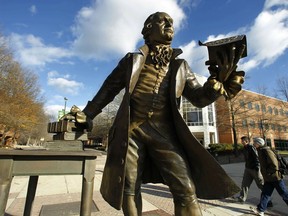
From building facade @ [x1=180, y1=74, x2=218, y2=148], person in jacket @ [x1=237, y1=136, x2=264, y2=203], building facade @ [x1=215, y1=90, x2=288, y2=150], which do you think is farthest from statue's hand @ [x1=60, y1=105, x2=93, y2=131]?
building facade @ [x1=180, y1=74, x2=218, y2=148]

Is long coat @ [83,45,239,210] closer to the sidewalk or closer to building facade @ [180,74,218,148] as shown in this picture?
the sidewalk

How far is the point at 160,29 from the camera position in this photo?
2285 millimetres

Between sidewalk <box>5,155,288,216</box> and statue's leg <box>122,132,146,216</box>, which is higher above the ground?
statue's leg <box>122,132,146,216</box>

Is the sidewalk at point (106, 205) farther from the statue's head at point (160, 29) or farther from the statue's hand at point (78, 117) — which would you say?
the statue's head at point (160, 29)

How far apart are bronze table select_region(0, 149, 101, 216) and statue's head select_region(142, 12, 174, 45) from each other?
1.36 m

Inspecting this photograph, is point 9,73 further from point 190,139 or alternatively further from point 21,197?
point 190,139

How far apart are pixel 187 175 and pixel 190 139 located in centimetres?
31

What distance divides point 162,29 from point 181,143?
1146 millimetres

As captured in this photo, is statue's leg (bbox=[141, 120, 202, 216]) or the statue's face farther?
the statue's face

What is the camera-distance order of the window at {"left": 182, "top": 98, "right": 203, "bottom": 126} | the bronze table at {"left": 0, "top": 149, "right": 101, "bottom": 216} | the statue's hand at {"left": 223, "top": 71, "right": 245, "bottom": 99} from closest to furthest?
the statue's hand at {"left": 223, "top": 71, "right": 245, "bottom": 99} → the bronze table at {"left": 0, "top": 149, "right": 101, "bottom": 216} → the window at {"left": 182, "top": 98, "right": 203, "bottom": 126}

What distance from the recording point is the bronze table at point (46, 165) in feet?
6.67

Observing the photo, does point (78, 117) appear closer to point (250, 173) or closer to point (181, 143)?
point (181, 143)

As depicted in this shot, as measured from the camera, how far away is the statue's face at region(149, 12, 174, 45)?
A: 2281mm

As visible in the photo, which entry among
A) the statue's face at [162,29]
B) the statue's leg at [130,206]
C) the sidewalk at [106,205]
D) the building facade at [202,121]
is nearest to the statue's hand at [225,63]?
the statue's face at [162,29]
